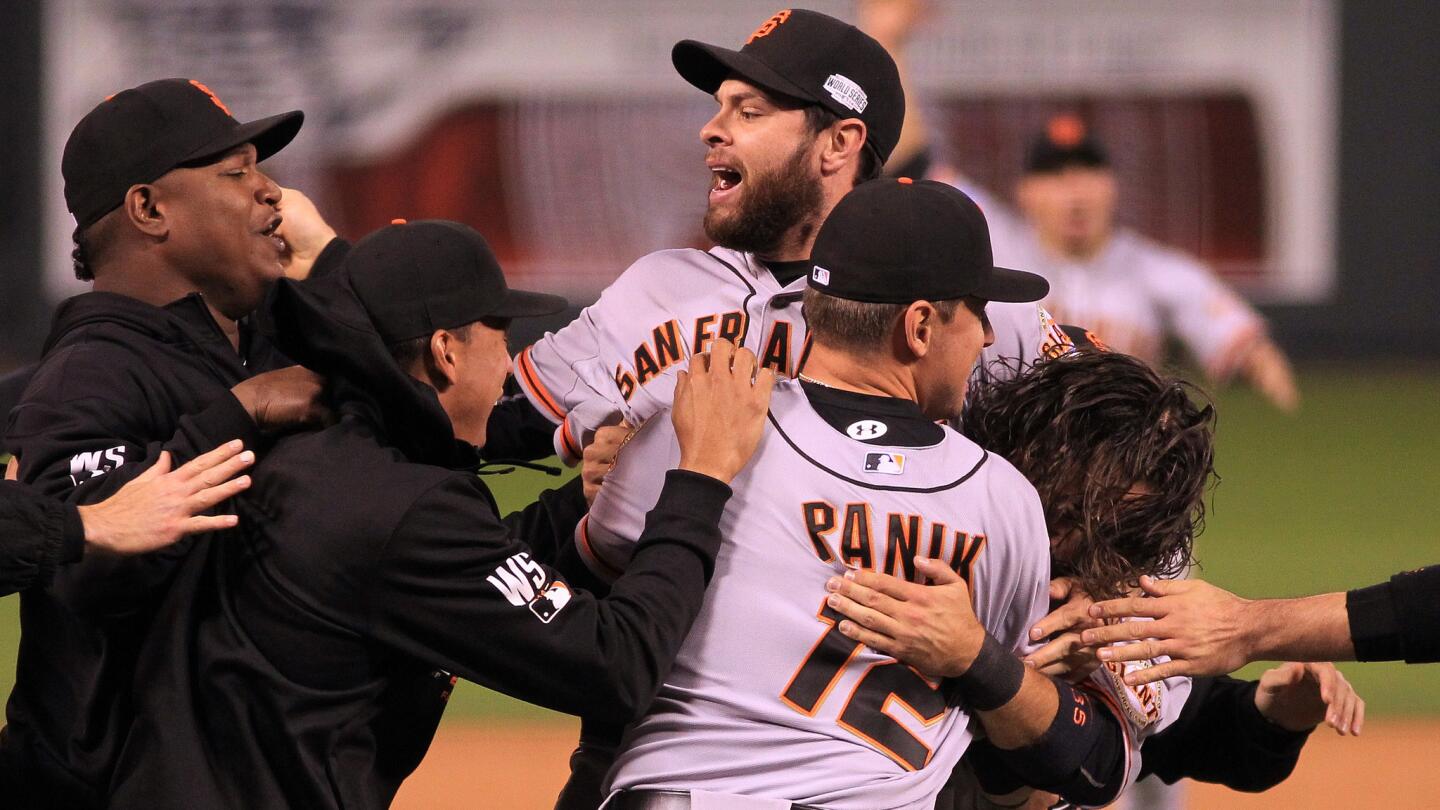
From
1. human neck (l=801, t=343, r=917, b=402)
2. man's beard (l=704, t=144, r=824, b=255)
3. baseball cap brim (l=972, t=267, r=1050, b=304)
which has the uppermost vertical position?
man's beard (l=704, t=144, r=824, b=255)

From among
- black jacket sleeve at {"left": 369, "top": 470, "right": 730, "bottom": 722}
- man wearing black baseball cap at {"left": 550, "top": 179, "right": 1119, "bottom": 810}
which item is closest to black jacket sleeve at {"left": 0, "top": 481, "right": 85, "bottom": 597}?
black jacket sleeve at {"left": 369, "top": 470, "right": 730, "bottom": 722}

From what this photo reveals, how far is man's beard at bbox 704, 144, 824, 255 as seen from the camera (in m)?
3.68

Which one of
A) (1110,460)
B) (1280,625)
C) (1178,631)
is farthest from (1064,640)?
(1280,625)

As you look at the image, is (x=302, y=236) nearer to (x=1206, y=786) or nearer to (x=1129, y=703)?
(x=1129, y=703)

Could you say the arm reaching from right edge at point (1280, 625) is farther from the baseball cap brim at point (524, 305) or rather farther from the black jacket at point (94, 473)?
the black jacket at point (94, 473)

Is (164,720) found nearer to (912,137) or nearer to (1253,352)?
(912,137)

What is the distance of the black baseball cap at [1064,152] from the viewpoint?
8.38 metres

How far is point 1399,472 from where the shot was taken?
1251cm

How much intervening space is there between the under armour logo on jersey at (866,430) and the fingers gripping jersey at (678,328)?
49 centimetres

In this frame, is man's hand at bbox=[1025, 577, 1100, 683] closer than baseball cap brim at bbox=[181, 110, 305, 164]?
Yes

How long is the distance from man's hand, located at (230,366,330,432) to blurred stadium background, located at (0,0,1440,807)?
13404mm

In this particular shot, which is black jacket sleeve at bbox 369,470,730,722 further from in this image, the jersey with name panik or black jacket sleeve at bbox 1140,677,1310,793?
black jacket sleeve at bbox 1140,677,1310,793

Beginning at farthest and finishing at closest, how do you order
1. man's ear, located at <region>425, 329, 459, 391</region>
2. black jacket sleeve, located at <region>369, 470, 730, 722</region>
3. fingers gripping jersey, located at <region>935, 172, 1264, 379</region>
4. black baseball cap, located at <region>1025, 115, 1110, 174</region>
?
black baseball cap, located at <region>1025, 115, 1110, 174</region> < fingers gripping jersey, located at <region>935, 172, 1264, 379</region> < man's ear, located at <region>425, 329, 459, 391</region> < black jacket sleeve, located at <region>369, 470, 730, 722</region>

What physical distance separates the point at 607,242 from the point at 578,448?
523 inches
